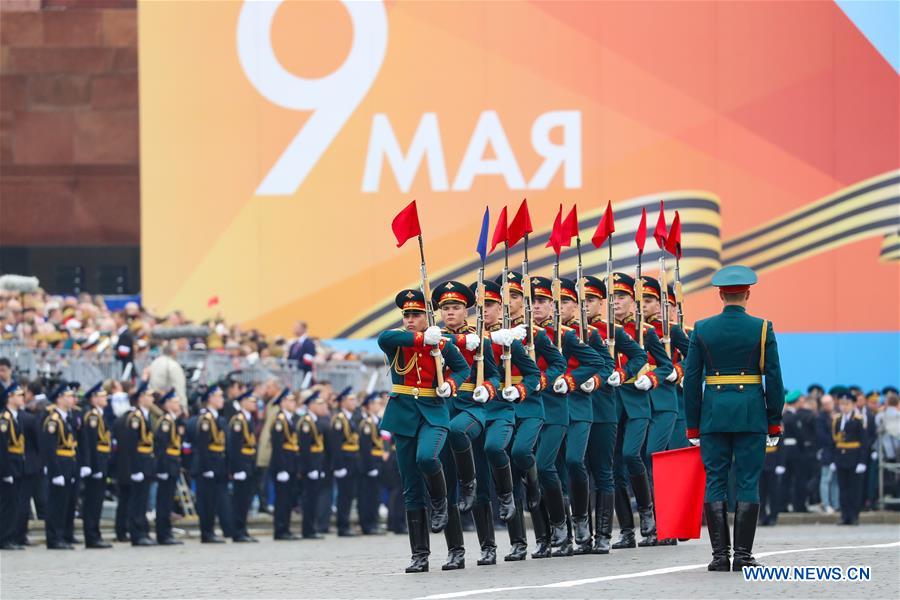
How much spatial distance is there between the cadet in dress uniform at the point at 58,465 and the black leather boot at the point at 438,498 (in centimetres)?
754

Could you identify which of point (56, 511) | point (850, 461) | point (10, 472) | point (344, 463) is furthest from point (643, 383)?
point (850, 461)

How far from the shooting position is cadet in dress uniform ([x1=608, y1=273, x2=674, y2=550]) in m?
14.6

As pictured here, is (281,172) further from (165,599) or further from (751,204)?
(165,599)

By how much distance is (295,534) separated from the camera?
72.0 ft

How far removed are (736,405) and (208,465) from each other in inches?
422

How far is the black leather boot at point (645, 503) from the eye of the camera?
48.0 feet

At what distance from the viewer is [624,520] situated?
14.5 m

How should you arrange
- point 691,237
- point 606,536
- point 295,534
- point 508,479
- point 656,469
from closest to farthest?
point 656,469 < point 508,479 < point 606,536 < point 295,534 < point 691,237

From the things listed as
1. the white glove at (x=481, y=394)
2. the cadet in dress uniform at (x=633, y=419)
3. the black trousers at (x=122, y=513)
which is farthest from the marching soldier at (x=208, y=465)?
the white glove at (x=481, y=394)

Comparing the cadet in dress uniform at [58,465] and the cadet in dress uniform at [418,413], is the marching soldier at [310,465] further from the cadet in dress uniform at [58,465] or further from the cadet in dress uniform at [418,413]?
the cadet in dress uniform at [418,413]

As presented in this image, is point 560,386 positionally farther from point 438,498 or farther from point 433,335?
point 433,335

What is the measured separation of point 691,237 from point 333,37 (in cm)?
710

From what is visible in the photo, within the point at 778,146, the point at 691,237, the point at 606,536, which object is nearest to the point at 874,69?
the point at 778,146

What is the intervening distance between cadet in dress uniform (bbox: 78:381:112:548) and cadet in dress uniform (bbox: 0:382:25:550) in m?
0.70
